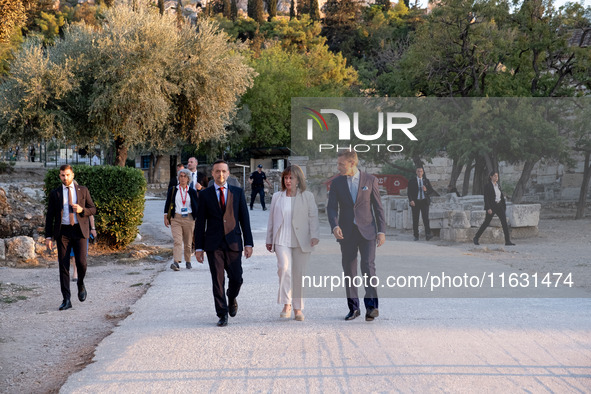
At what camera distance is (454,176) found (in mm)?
21219

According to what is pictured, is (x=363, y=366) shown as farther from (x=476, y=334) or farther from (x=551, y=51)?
(x=551, y=51)

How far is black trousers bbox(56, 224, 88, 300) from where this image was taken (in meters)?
8.14

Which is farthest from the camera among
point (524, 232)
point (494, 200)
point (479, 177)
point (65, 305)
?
point (479, 177)

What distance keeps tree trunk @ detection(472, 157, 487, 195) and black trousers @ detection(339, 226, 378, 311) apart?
13857 millimetres

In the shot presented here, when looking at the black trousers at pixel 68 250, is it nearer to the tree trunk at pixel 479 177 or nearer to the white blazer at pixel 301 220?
the white blazer at pixel 301 220

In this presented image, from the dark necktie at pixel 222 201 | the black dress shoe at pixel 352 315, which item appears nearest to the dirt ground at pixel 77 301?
the dark necktie at pixel 222 201

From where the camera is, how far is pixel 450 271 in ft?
35.7

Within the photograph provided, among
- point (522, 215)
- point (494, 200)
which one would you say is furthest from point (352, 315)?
point (522, 215)

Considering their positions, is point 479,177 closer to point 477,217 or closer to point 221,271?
point 477,217

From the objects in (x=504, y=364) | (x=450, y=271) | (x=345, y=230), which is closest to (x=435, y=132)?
(x=450, y=271)

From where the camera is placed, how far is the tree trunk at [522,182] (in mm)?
20625

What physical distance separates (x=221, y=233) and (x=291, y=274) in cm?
90

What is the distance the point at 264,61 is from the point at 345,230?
41713 mm

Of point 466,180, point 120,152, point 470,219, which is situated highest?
point 120,152
